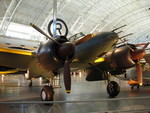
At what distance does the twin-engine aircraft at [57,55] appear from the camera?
205 inches

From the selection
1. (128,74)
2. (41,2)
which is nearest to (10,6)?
(41,2)

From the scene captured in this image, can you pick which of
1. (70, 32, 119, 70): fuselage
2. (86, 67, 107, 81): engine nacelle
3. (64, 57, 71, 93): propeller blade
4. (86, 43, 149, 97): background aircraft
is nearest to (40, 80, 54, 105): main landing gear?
(64, 57, 71, 93): propeller blade

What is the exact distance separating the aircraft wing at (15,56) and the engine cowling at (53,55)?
0.73 metres

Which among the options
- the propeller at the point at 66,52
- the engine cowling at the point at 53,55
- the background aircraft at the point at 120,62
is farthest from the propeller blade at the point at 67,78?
the background aircraft at the point at 120,62

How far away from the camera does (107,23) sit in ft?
101

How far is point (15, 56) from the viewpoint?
599 centimetres

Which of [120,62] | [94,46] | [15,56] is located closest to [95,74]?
[120,62]

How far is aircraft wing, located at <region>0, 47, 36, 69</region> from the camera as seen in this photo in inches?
226

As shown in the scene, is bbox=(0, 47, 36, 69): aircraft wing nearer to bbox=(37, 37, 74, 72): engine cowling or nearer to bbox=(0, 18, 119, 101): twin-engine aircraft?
bbox=(0, 18, 119, 101): twin-engine aircraft

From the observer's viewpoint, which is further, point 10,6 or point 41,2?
point 41,2

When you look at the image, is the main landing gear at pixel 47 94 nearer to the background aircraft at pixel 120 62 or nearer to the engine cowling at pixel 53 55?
the engine cowling at pixel 53 55

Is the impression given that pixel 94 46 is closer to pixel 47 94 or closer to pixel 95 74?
pixel 95 74

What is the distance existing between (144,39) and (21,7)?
41066 millimetres

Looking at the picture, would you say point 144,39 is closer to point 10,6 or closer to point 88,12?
point 88,12
